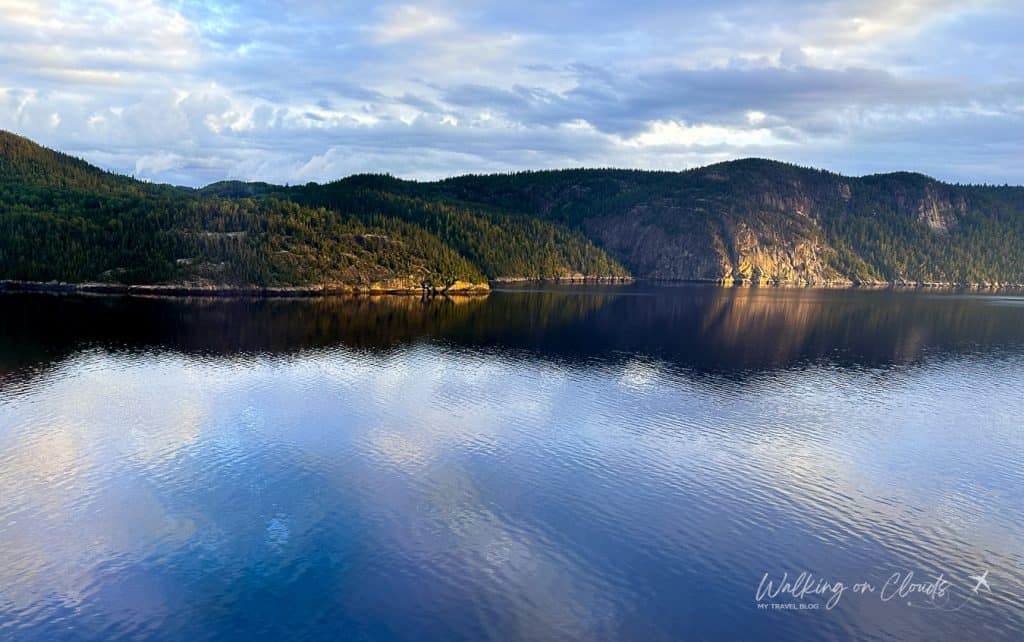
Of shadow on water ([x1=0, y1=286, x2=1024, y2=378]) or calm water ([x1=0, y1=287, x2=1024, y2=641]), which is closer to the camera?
calm water ([x1=0, y1=287, x2=1024, y2=641])

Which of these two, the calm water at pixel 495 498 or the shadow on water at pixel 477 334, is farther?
the shadow on water at pixel 477 334

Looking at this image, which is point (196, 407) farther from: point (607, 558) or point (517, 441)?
point (607, 558)

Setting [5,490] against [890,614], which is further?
[5,490]

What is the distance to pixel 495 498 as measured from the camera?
5766cm

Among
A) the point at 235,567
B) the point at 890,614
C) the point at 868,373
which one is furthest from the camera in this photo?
the point at 868,373

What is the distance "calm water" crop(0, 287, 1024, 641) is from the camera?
41.0m

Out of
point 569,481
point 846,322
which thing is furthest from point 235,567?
point 846,322

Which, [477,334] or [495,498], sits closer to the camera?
[495,498]

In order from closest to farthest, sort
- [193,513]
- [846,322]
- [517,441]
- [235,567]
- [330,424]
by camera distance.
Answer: [235,567], [193,513], [517,441], [330,424], [846,322]

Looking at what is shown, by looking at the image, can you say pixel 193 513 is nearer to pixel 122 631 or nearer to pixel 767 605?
pixel 122 631

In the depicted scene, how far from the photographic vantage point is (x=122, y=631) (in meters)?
37.9

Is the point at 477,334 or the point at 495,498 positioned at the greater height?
the point at 477,334

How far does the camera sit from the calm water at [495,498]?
41.0 meters

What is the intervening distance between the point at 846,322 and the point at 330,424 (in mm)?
172237
